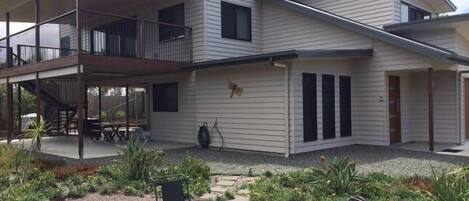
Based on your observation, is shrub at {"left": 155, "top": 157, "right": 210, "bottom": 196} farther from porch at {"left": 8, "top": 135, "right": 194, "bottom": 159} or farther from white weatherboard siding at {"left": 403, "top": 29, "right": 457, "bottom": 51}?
white weatherboard siding at {"left": 403, "top": 29, "right": 457, "bottom": 51}

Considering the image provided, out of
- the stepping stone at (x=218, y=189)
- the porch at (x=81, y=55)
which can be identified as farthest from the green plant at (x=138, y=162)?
the porch at (x=81, y=55)

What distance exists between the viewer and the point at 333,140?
1360cm

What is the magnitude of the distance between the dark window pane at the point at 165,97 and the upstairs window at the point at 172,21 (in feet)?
5.71

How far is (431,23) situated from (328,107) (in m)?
3.80

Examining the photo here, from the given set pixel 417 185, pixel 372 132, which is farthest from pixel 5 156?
pixel 372 132

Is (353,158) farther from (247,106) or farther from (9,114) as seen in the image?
(9,114)

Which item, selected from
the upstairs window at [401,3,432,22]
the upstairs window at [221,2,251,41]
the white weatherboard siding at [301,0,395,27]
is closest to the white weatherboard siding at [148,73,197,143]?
the upstairs window at [221,2,251,41]

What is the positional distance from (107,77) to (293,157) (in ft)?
32.0

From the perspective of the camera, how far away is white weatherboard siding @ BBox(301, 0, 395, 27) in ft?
50.2

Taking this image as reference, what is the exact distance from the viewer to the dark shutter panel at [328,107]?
522 inches

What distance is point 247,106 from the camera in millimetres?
13164

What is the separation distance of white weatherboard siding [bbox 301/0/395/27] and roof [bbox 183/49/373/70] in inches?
79.4

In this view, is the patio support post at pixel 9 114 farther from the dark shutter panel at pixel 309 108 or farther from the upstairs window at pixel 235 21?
the dark shutter panel at pixel 309 108

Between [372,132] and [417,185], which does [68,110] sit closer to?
[372,132]
